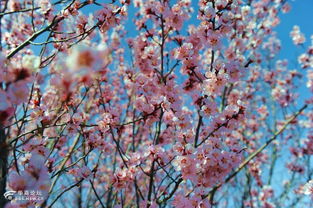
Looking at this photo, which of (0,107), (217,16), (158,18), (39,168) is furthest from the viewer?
(158,18)

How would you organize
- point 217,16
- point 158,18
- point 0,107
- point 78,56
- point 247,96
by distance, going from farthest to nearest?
point 247,96
point 158,18
point 217,16
point 0,107
point 78,56

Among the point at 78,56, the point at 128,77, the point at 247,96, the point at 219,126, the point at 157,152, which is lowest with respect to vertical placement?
the point at 78,56

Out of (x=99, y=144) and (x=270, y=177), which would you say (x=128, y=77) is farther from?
(x=270, y=177)

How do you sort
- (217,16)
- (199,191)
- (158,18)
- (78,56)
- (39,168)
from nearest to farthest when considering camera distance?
1. (78,56)
2. (39,168)
3. (199,191)
4. (217,16)
5. (158,18)

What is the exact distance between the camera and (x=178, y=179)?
3174 millimetres

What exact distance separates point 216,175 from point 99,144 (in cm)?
121

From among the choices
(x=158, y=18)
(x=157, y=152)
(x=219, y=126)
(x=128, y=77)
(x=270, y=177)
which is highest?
(x=158, y=18)

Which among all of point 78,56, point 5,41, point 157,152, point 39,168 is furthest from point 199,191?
point 5,41

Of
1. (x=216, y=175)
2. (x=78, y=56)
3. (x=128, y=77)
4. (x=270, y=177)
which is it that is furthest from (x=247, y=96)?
(x=78, y=56)

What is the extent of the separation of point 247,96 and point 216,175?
390 centimetres

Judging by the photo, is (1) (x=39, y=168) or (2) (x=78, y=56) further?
(1) (x=39, y=168)

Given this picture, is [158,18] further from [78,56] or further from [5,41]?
[78,56]

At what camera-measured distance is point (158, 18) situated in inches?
149

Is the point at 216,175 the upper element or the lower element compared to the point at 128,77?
lower
